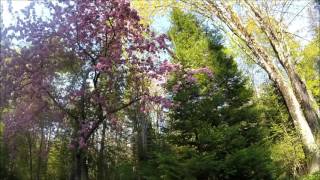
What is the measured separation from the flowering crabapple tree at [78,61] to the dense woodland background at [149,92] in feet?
0.08

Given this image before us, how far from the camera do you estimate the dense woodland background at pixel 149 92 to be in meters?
8.15

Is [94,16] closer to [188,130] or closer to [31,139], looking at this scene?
[188,130]

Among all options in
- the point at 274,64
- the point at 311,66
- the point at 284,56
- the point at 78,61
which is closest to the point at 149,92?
the point at 78,61

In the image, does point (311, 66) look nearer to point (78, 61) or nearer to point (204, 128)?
point (204, 128)

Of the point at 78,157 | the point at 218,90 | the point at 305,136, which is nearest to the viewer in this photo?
the point at 78,157

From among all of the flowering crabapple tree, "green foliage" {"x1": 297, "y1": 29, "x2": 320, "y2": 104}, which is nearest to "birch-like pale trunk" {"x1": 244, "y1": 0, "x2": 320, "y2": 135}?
the flowering crabapple tree

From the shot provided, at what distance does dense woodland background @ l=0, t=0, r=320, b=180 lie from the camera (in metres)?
8.15

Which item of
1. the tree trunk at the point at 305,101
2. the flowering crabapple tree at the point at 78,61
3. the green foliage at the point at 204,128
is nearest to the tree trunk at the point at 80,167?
the flowering crabapple tree at the point at 78,61

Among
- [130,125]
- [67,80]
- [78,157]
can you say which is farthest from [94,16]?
[130,125]

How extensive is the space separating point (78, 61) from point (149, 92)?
2383 mm

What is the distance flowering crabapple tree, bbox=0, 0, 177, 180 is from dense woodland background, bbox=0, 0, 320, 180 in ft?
0.08

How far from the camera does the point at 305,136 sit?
10.8m

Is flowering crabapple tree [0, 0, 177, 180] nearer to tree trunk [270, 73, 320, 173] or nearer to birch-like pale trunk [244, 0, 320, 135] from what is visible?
tree trunk [270, 73, 320, 173]

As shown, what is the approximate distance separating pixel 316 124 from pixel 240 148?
256 centimetres
